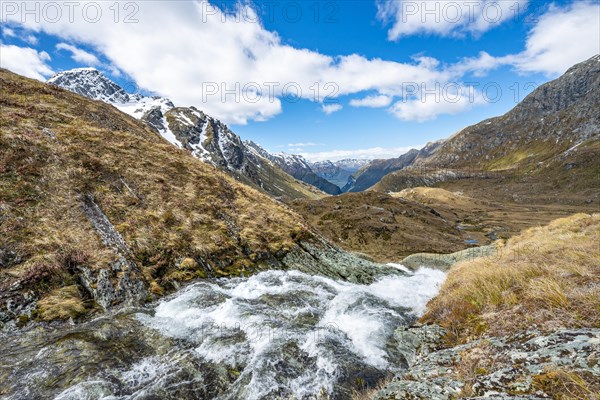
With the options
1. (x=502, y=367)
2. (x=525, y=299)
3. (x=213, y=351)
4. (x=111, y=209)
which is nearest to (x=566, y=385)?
(x=502, y=367)

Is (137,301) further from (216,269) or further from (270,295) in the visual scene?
(270,295)

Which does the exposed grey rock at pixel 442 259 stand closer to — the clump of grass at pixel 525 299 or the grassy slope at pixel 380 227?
the grassy slope at pixel 380 227

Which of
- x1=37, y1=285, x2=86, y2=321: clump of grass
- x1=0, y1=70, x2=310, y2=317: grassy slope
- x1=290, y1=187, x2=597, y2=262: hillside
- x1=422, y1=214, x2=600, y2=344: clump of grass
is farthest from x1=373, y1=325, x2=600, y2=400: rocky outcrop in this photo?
x1=290, y1=187, x2=597, y2=262: hillside

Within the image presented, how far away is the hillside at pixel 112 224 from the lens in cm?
1384

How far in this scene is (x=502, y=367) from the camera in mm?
6027

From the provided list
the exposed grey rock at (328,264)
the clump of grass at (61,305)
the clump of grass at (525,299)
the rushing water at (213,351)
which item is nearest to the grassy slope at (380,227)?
the exposed grey rock at (328,264)

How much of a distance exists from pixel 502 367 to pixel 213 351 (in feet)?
30.9

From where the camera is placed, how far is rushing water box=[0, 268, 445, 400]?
914 cm

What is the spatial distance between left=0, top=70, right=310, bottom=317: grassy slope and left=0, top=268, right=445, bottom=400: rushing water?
8.52ft

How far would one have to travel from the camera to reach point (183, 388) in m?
A: 9.26

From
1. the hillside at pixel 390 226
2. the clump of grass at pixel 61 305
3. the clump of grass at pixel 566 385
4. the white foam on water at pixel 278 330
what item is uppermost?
the clump of grass at pixel 566 385

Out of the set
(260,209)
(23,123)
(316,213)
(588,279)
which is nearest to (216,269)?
(260,209)

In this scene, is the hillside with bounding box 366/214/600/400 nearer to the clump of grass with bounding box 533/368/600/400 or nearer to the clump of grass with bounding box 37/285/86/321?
the clump of grass with bounding box 533/368/600/400

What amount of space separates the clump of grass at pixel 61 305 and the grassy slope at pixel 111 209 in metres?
0.09
